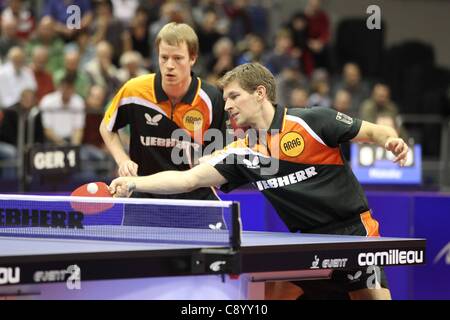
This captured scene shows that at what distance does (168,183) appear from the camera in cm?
584

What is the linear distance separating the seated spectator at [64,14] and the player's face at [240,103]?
8810 mm

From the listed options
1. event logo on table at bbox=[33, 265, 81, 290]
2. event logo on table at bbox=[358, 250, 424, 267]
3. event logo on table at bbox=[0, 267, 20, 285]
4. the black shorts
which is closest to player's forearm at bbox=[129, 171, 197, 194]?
the black shorts

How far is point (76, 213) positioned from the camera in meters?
5.38

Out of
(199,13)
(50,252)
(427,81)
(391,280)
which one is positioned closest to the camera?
(50,252)

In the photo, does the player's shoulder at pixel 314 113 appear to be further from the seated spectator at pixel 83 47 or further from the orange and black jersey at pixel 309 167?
the seated spectator at pixel 83 47

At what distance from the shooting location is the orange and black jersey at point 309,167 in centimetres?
579

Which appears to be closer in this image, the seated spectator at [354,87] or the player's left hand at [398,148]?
the player's left hand at [398,148]

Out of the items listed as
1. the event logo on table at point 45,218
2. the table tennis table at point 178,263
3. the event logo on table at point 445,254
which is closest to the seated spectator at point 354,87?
the event logo on table at point 445,254

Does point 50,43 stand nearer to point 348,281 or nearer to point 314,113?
point 314,113

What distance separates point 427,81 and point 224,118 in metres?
11.9

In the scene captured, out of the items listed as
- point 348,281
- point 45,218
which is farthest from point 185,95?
point 348,281

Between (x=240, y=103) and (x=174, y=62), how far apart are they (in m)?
1.00
